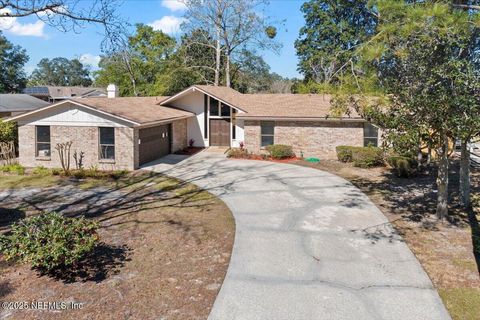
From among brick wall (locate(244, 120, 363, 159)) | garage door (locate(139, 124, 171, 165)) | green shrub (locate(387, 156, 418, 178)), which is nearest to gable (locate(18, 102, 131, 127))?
garage door (locate(139, 124, 171, 165))

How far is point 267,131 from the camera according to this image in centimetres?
2411

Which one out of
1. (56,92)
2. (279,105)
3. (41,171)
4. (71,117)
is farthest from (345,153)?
(56,92)

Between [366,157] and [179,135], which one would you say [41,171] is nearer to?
[179,135]

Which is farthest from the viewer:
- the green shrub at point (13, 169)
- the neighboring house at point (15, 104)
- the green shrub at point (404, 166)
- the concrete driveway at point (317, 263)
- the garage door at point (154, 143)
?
the neighboring house at point (15, 104)

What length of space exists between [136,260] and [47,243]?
184cm

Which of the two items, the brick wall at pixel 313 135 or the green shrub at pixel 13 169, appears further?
the brick wall at pixel 313 135

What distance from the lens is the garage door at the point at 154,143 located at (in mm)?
20562

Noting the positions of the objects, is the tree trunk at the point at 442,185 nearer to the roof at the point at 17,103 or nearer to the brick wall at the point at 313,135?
the brick wall at the point at 313,135

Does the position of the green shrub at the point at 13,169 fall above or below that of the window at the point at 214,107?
below

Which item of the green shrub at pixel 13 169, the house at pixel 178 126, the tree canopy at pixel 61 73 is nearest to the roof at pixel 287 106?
the house at pixel 178 126

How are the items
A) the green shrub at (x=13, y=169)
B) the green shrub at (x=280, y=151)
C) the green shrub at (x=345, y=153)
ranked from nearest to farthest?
1. the green shrub at (x=13, y=169)
2. the green shrub at (x=345, y=153)
3. the green shrub at (x=280, y=151)

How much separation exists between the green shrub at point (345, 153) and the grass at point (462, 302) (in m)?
14.6

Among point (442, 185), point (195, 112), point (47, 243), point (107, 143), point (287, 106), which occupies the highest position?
point (287, 106)

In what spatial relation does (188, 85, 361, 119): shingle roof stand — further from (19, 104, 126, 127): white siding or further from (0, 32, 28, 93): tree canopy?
(0, 32, 28, 93): tree canopy
